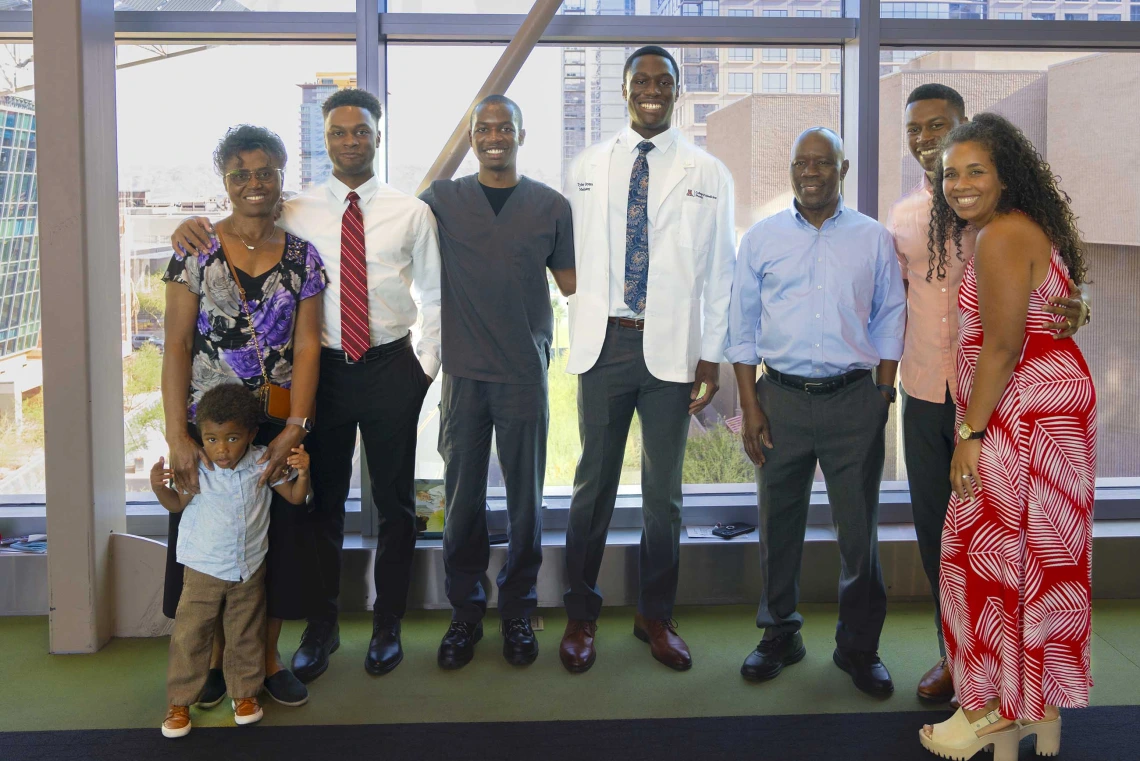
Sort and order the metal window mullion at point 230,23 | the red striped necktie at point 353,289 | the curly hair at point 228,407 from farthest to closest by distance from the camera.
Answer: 1. the metal window mullion at point 230,23
2. the red striped necktie at point 353,289
3. the curly hair at point 228,407

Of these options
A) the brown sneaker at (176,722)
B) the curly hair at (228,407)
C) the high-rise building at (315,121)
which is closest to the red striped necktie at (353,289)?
the curly hair at (228,407)

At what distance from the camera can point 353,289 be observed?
3.00m

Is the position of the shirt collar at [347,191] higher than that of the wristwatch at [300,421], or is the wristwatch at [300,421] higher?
the shirt collar at [347,191]

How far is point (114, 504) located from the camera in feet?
11.5

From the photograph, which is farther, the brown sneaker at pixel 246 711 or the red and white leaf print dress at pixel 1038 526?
the brown sneaker at pixel 246 711

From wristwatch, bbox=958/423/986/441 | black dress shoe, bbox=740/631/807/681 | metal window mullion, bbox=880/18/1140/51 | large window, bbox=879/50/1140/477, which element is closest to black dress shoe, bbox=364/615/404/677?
black dress shoe, bbox=740/631/807/681

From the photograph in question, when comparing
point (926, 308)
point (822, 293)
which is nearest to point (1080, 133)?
point (926, 308)

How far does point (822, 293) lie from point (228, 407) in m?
1.81

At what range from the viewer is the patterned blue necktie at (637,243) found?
10.3 ft

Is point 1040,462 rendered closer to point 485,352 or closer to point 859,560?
point 859,560

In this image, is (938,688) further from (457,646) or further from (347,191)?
(347,191)

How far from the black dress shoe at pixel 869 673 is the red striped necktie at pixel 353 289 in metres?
1.86

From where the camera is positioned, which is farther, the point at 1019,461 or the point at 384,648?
the point at 384,648

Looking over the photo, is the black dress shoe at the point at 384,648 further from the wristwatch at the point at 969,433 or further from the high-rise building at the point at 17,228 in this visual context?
the high-rise building at the point at 17,228
